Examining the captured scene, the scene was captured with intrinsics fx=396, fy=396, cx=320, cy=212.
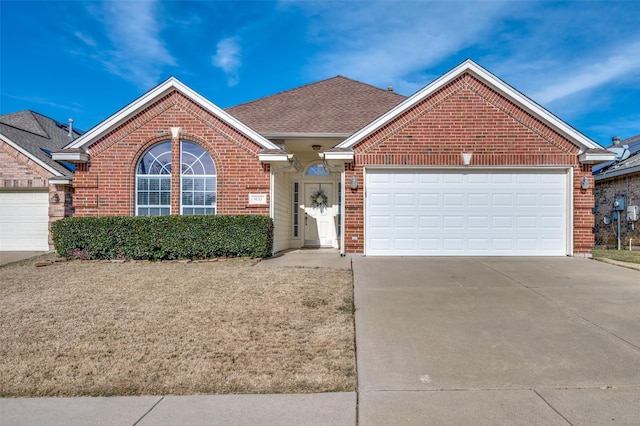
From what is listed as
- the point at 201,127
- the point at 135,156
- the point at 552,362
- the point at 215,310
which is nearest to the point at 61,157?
the point at 135,156

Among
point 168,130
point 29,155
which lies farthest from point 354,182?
point 29,155

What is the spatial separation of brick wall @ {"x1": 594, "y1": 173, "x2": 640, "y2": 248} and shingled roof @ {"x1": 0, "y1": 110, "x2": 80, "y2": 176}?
62.1ft

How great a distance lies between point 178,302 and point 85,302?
1385 mm

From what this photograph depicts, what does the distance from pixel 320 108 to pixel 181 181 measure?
5449 mm

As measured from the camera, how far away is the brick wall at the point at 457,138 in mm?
9805

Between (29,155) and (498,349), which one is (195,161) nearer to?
(29,155)

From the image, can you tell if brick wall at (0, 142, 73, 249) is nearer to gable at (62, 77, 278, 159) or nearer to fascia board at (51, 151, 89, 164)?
fascia board at (51, 151, 89, 164)

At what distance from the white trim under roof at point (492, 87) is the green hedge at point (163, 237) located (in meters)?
3.24

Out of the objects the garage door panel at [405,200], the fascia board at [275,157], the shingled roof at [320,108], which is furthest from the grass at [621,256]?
the fascia board at [275,157]

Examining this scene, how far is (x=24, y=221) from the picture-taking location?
12.5 metres

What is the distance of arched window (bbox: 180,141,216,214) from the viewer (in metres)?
10.6

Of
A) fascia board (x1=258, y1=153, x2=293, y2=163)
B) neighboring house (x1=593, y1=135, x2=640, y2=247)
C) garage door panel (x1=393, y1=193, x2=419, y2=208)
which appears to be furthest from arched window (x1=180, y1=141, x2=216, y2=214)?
neighboring house (x1=593, y1=135, x2=640, y2=247)

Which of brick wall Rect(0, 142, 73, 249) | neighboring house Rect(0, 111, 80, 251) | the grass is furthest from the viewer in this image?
brick wall Rect(0, 142, 73, 249)

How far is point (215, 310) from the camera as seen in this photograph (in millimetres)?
5371
